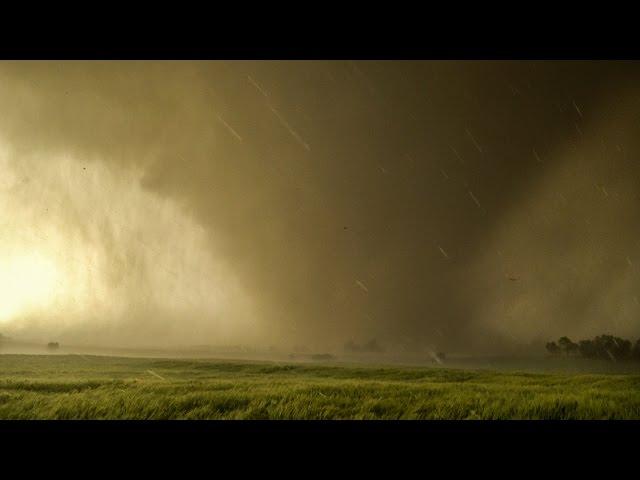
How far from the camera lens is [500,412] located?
11.2 meters

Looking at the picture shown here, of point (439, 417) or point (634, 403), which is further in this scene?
point (634, 403)

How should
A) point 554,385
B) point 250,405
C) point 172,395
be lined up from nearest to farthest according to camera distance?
point 250,405 < point 172,395 < point 554,385

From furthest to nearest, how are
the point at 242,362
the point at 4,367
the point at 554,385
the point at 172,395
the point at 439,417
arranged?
A: 1. the point at 242,362
2. the point at 4,367
3. the point at 554,385
4. the point at 172,395
5. the point at 439,417

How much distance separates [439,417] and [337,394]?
3.11 m

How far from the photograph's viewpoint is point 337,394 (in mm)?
12500

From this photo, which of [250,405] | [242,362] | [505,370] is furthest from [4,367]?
[505,370]

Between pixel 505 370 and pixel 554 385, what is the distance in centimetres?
727
